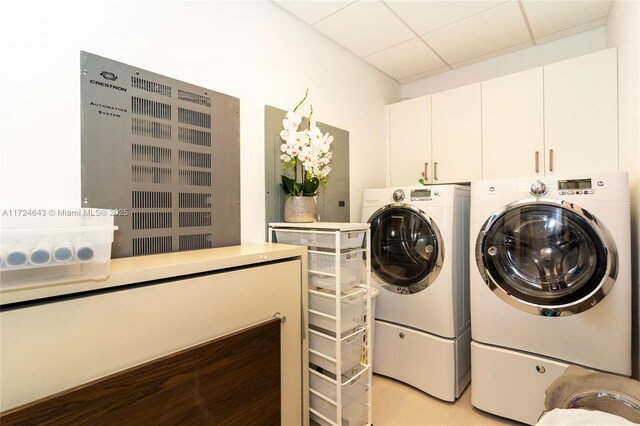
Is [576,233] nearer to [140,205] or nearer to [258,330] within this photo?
[258,330]

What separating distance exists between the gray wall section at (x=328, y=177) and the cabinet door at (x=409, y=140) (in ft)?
1.96

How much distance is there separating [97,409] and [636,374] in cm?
235

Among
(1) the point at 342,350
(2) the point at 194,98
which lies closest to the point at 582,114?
(1) the point at 342,350

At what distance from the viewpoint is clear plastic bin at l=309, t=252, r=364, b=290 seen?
1.45m

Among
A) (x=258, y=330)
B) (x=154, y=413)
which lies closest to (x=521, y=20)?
(x=258, y=330)

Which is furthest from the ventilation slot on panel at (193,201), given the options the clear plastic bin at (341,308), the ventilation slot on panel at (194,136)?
the clear plastic bin at (341,308)

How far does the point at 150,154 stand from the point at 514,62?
270 cm

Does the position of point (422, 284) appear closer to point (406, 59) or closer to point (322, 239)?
point (322, 239)

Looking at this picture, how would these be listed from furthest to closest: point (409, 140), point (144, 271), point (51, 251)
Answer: point (409, 140) < point (144, 271) < point (51, 251)

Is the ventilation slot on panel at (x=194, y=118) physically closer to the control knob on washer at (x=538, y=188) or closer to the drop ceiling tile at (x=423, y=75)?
the control knob on washer at (x=538, y=188)

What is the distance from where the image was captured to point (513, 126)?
212 cm

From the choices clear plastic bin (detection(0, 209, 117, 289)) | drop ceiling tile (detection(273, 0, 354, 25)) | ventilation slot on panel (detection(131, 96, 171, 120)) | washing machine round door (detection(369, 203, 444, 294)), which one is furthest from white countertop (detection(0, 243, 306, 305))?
drop ceiling tile (detection(273, 0, 354, 25))

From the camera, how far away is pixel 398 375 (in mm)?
2061

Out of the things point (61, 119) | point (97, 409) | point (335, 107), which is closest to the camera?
point (97, 409)
